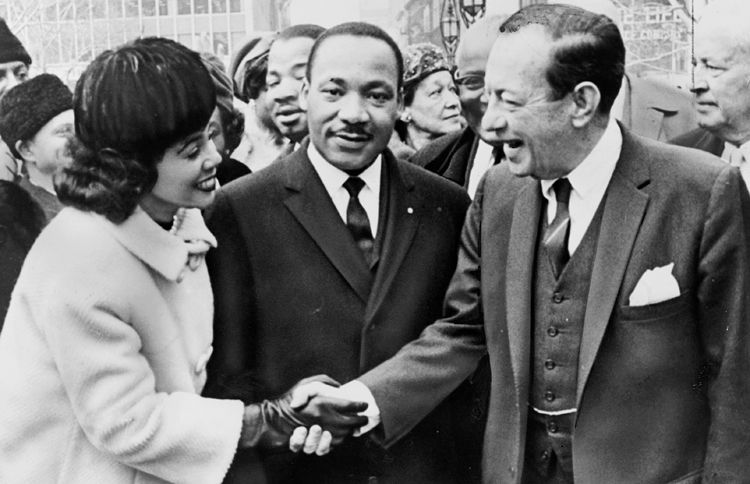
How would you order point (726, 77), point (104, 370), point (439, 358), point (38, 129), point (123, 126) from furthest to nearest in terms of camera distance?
1. point (38, 129)
2. point (726, 77)
3. point (439, 358)
4. point (123, 126)
5. point (104, 370)

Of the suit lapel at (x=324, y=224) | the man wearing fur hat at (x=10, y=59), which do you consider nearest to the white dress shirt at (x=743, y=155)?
the suit lapel at (x=324, y=224)

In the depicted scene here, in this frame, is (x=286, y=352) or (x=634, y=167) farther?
(x=286, y=352)

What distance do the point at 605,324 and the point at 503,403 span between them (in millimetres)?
433

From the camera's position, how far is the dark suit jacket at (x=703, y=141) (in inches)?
174

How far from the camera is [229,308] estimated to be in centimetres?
316

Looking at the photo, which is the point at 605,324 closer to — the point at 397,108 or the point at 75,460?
the point at 397,108

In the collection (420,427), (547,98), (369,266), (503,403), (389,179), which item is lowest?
(420,427)

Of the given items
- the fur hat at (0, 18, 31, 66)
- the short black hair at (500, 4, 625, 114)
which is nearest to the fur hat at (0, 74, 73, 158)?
the fur hat at (0, 18, 31, 66)

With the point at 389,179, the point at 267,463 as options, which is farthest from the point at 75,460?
the point at 389,179

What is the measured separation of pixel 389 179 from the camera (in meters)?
3.44

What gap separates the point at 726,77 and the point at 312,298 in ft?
6.55

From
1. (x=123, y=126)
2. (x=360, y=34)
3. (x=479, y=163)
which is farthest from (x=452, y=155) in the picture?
(x=123, y=126)

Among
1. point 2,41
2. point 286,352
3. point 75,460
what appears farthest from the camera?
point 2,41

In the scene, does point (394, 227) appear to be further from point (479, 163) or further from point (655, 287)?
point (479, 163)
